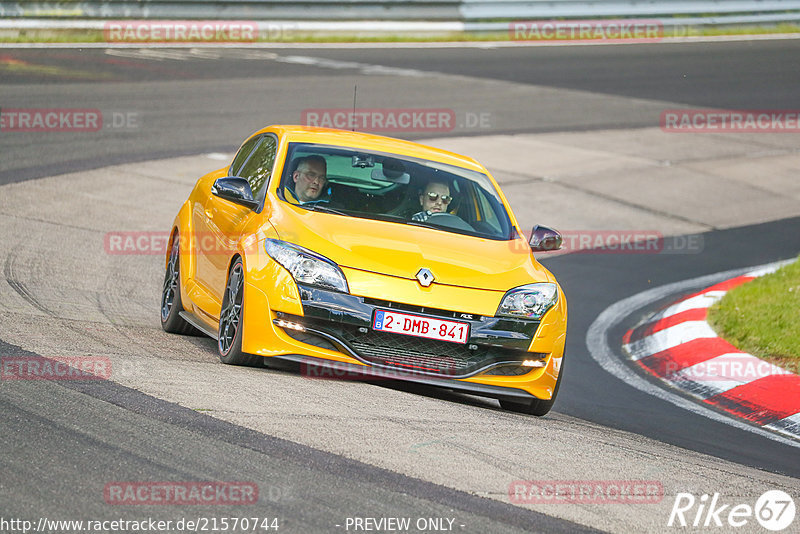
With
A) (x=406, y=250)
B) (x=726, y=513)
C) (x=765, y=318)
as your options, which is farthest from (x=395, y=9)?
(x=726, y=513)

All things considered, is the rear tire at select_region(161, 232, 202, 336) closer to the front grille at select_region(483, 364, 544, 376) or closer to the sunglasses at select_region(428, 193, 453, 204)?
the sunglasses at select_region(428, 193, 453, 204)

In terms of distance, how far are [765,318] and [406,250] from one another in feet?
13.9

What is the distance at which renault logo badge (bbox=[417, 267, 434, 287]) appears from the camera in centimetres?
699

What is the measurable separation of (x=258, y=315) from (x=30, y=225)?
5.53m

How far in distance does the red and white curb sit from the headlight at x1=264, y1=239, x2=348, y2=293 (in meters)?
3.13

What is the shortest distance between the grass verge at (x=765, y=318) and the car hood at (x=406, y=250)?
9.20 feet

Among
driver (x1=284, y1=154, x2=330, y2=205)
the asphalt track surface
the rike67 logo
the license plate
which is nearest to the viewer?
the asphalt track surface

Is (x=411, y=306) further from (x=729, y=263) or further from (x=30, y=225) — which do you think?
(x=729, y=263)

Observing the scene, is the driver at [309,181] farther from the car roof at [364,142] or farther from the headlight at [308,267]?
the headlight at [308,267]

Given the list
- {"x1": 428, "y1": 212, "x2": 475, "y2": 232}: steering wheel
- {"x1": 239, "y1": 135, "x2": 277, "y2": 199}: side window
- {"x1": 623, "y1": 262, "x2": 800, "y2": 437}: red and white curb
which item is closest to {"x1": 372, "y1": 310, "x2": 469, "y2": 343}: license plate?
{"x1": 428, "y1": 212, "x2": 475, "y2": 232}: steering wheel

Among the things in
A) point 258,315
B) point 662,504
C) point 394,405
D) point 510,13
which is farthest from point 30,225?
point 510,13

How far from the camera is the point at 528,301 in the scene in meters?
7.23

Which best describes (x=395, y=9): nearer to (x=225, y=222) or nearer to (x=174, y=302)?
(x=174, y=302)

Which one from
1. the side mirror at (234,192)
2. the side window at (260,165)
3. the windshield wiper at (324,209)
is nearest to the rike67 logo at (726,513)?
the windshield wiper at (324,209)
